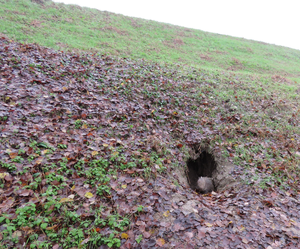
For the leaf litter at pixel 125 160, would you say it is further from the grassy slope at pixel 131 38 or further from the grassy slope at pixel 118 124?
the grassy slope at pixel 131 38

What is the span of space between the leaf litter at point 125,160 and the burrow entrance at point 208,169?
25 centimetres

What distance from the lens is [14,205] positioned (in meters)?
2.92

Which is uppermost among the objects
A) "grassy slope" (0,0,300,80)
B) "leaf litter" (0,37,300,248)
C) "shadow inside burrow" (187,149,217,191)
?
"grassy slope" (0,0,300,80)

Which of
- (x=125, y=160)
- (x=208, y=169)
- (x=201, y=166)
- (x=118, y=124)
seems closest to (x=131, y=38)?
(x=118, y=124)

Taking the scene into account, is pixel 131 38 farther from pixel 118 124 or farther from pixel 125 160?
pixel 125 160

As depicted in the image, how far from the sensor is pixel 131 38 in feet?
52.3

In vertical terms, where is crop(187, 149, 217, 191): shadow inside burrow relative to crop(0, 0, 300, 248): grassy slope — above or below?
below

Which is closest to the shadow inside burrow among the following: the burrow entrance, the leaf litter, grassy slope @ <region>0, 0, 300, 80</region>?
the burrow entrance

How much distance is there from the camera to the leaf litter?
3.03 m

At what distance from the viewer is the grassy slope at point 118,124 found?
3.42 m

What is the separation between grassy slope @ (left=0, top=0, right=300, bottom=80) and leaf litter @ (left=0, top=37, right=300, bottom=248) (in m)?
4.63

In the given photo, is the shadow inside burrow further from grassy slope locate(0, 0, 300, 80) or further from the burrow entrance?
grassy slope locate(0, 0, 300, 80)

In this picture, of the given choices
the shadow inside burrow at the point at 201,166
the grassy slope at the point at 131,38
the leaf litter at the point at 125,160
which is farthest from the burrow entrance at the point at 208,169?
the grassy slope at the point at 131,38

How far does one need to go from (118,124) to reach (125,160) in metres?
1.40
